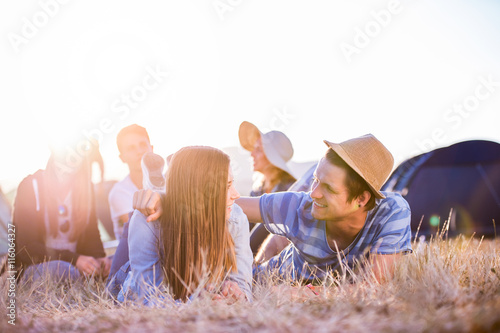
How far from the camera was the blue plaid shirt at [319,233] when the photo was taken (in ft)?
8.42

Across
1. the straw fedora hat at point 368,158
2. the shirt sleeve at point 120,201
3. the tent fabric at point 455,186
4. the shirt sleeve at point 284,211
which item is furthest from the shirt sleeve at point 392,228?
the tent fabric at point 455,186

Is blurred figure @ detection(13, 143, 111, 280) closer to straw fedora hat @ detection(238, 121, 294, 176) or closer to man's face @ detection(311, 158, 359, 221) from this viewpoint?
straw fedora hat @ detection(238, 121, 294, 176)

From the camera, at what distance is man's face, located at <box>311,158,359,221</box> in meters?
2.63

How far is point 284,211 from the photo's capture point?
2.93 meters

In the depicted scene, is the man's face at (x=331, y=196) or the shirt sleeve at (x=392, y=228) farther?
the man's face at (x=331, y=196)

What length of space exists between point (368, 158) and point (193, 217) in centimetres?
119

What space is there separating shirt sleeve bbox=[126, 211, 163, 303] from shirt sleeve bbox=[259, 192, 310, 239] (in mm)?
948

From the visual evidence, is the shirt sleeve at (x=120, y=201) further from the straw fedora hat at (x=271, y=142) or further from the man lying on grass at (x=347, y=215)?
the man lying on grass at (x=347, y=215)

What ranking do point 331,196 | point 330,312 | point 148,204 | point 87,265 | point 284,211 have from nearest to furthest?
point 330,312, point 148,204, point 331,196, point 284,211, point 87,265

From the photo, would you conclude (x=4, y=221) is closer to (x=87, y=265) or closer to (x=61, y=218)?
(x=61, y=218)

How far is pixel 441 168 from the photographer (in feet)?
19.2

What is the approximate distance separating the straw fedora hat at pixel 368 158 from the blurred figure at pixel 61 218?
7.24ft

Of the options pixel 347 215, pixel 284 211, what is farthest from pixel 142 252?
pixel 347 215

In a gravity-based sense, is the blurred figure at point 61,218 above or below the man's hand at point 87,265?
above
